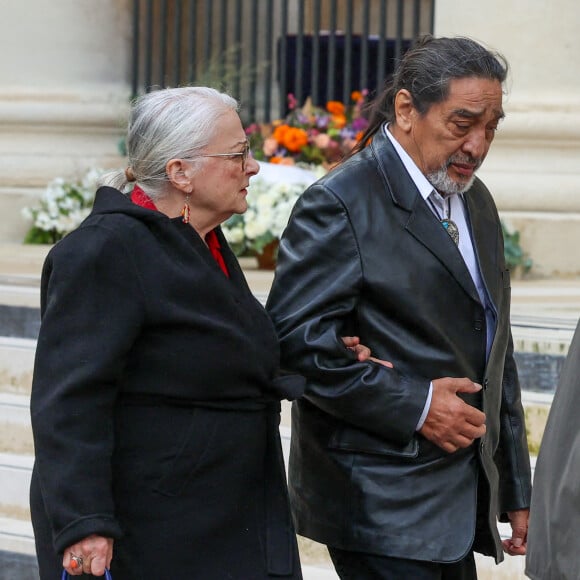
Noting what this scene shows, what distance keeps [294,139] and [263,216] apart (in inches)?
37.6

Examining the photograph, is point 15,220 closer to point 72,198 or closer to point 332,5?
point 72,198

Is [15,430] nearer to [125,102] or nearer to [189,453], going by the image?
[189,453]

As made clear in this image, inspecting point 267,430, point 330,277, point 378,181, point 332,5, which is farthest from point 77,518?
point 332,5

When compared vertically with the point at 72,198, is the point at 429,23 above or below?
above

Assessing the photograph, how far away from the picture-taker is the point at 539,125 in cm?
629

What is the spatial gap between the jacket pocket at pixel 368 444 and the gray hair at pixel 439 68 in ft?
2.41

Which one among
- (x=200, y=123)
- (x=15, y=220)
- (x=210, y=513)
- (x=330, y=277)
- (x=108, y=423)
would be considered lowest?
(x=15, y=220)

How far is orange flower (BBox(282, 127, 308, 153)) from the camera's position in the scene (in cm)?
712

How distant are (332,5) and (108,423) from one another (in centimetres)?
553

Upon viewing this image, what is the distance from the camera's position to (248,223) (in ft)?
20.7

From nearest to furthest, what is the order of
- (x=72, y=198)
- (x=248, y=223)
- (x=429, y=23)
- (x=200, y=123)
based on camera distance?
(x=200, y=123) → (x=248, y=223) → (x=72, y=198) → (x=429, y=23)

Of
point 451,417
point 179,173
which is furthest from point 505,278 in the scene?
point 179,173

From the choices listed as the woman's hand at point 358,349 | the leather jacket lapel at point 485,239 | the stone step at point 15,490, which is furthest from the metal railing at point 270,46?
the woman's hand at point 358,349

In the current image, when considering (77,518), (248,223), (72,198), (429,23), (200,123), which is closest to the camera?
(77,518)
